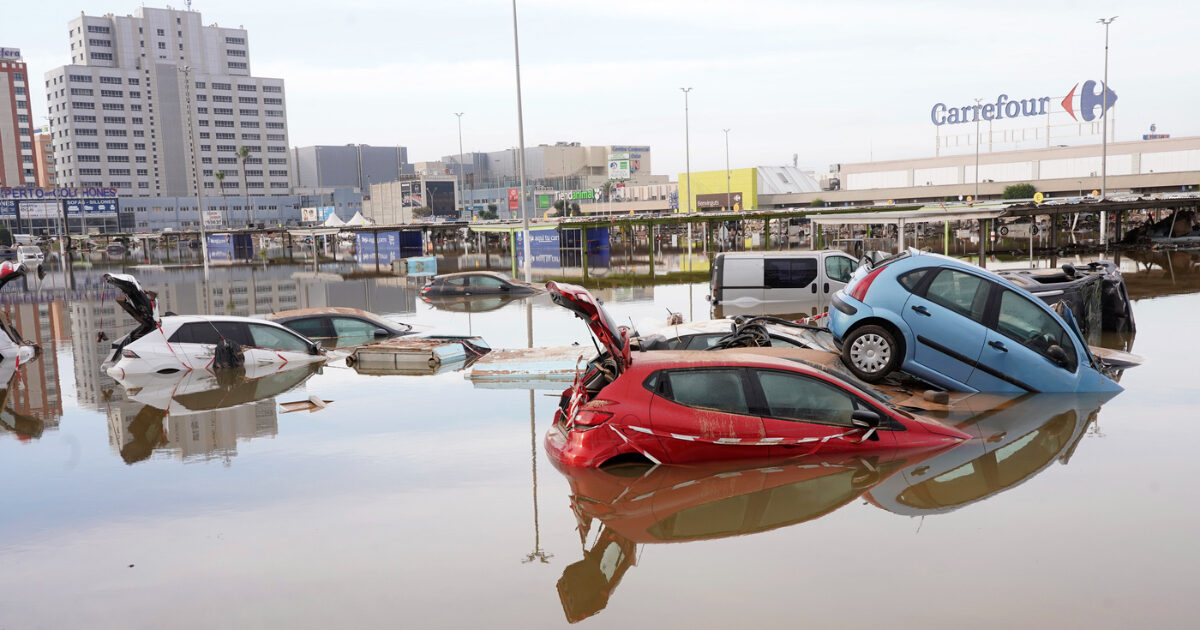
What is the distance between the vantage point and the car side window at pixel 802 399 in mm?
8312

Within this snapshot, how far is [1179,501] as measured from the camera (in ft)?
24.1

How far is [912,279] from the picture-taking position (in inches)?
430

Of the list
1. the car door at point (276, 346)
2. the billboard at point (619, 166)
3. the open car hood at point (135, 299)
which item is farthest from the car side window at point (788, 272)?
the billboard at point (619, 166)

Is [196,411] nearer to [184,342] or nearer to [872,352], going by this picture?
[184,342]

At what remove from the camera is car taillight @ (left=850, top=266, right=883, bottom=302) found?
36.5 feet

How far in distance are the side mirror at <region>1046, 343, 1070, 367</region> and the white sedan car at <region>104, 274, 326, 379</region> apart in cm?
1218

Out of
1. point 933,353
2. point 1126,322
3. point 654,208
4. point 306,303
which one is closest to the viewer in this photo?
point 933,353

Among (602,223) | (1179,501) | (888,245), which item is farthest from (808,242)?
(1179,501)

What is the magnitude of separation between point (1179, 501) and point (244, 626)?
779cm

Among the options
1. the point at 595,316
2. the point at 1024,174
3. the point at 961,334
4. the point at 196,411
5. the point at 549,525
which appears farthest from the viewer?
the point at 1024,174

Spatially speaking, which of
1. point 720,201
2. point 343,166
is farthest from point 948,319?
point 343,166

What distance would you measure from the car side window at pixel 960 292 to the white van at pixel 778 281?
8.97m

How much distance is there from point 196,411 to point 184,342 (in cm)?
314

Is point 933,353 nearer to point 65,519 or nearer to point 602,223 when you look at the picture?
point 65,519
